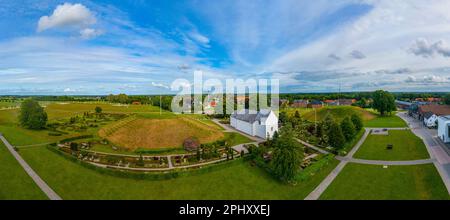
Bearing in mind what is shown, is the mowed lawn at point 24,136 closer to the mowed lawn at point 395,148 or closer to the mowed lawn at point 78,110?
the mowed lawn at point 78,110

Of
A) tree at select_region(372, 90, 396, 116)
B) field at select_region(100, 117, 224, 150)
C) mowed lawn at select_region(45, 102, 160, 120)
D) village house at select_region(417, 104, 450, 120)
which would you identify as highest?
tree at select_region(372, 90, 396, 116)

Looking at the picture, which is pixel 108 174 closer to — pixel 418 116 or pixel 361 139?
pixel 361 139

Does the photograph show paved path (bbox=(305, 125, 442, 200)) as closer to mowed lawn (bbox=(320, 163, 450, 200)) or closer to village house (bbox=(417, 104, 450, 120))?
mowed lawn (bbox=(320, 163, 450, 200))

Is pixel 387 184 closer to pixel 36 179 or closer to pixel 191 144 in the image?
pixel 191 144

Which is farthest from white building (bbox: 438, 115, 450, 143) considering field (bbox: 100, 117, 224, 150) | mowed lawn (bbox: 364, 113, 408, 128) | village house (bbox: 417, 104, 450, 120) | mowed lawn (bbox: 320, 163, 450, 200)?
field (bbox: 100, 117, 224, 150)

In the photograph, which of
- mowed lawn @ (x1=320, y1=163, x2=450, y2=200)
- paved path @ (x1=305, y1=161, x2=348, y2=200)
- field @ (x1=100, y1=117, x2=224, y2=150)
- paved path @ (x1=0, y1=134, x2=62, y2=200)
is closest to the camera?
mowed lawn @ (x1=320, y1=163, x2=450, y2=200)
